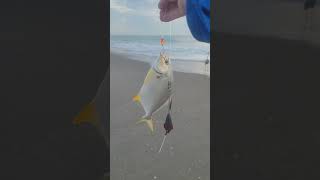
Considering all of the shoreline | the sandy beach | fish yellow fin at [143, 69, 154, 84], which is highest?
the shoreline

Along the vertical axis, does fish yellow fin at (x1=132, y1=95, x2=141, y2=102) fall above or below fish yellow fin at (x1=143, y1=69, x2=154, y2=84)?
below

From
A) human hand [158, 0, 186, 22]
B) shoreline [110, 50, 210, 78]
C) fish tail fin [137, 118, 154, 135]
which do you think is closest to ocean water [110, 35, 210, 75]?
shoreline [110, 50, 210, 78]

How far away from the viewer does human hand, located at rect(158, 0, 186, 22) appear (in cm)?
195

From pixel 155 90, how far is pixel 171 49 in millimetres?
228

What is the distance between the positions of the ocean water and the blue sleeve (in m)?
0.04

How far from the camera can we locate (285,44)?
7.34 ft

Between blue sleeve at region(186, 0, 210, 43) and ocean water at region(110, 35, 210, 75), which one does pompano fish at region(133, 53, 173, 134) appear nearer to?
ocean water at region(110, 35, 210, 75)

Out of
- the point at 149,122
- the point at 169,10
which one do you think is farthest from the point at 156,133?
the point at 169,10
